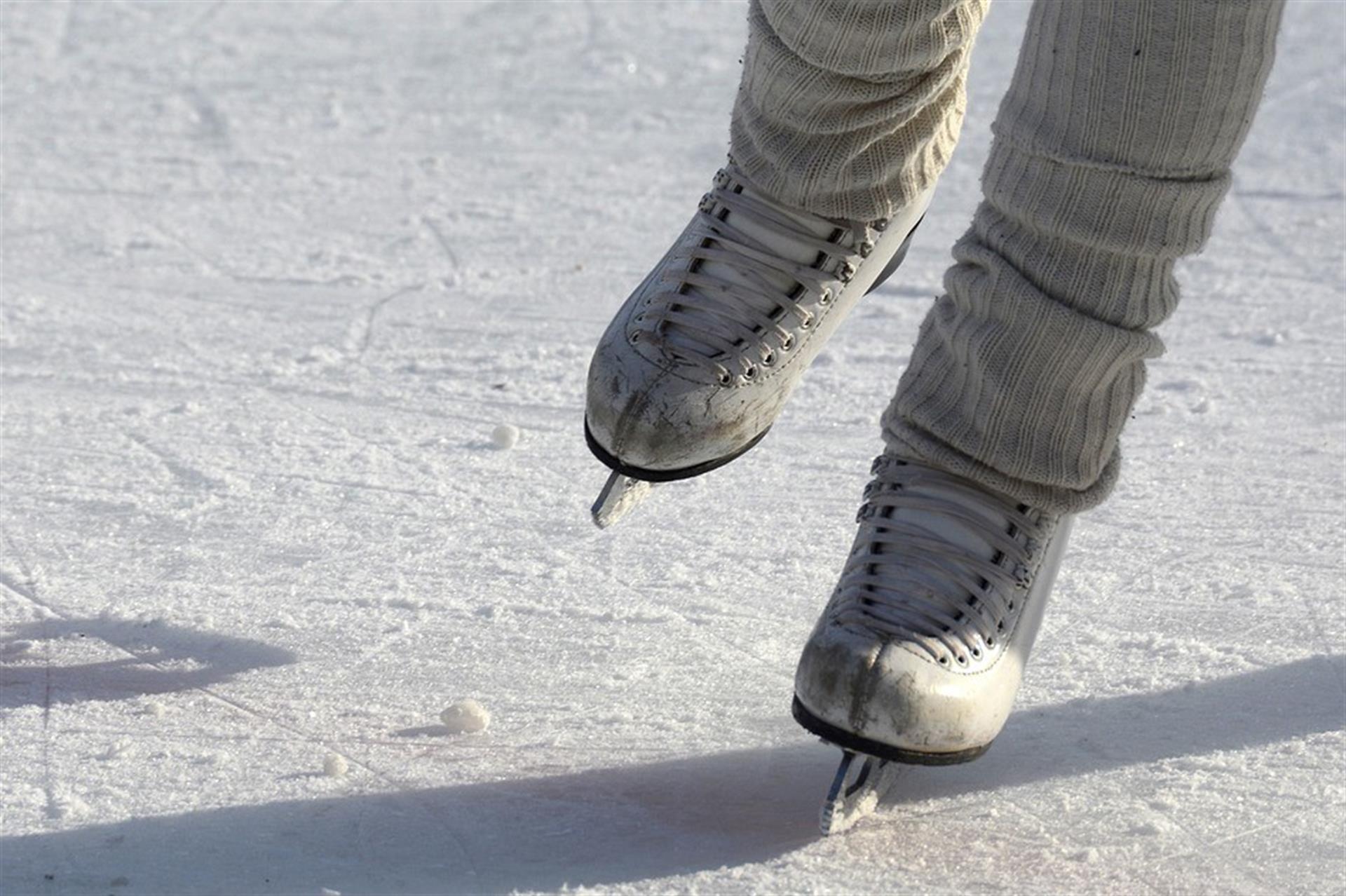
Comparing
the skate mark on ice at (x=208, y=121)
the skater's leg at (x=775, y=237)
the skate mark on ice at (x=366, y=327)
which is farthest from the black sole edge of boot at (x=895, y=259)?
the skate mark on ice at (x=208, y=121)

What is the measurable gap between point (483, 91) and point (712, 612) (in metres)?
1.98

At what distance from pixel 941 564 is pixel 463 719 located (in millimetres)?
388

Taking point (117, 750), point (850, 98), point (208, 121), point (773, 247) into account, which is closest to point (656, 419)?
point (773, 247)

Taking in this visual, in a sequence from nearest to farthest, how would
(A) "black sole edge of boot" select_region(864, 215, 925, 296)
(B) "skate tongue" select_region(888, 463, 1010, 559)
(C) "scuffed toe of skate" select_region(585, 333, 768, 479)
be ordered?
(B) "skate tongue" select_region(888, 463, 1010, 559)
(C) "scuffed toe of skate" select_region(585, 333, 768, 479)
(A) "black sole edge of boot" select_region(864, 215, 925, 296)

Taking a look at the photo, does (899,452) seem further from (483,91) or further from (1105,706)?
(483,91)

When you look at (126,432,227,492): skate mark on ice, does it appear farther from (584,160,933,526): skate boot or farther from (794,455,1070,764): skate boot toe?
(794,455,1070,764): skate boot toe

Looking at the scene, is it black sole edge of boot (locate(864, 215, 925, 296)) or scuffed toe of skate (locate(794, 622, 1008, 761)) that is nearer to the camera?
scuffed toe of skate (locate(794, 622, 1008, 761))

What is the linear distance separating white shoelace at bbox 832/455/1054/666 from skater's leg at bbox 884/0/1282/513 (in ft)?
0.07

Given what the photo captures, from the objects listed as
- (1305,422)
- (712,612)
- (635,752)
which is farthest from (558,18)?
(635,752)

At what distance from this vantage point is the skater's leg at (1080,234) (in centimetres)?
111

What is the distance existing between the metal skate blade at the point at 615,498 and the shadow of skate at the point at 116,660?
0.92 ft

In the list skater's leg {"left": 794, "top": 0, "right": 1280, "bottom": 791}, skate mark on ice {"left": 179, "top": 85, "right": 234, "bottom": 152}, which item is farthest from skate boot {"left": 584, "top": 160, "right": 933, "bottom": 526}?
skate mark on ice {"left": 179, "top": 85, "right": 234, "bottom": 152}

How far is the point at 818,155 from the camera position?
4.40 feet

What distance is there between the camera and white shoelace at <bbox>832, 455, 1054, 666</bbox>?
1.18m
